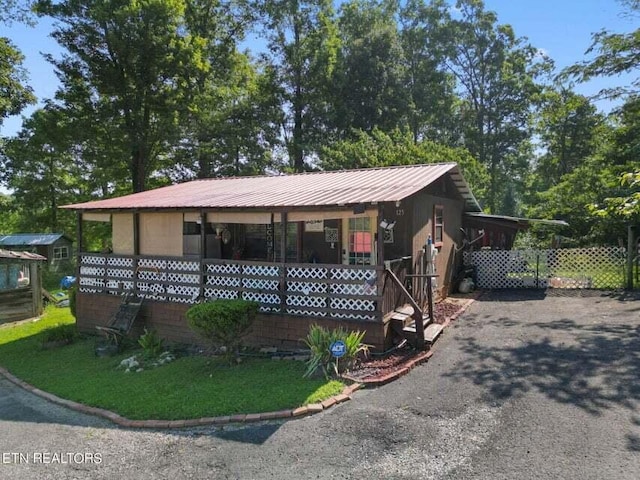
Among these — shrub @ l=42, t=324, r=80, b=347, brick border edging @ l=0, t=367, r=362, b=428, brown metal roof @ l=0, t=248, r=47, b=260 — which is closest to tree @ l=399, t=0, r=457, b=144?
brown metal roof @ l=0, t=248, r=47, b=260

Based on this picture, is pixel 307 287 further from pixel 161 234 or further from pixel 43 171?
pixel 43 171

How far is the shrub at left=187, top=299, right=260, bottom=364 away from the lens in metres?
7.78

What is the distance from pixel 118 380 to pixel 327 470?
5.08 metres

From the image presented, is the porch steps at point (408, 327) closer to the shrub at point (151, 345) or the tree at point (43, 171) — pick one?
the shrub at point (151, 345)

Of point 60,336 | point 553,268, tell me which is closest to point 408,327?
point 553,268

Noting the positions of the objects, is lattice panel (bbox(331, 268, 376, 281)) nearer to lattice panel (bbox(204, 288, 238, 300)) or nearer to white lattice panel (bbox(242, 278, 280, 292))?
white lattice panel (bbox(242, 278, 280, 292))

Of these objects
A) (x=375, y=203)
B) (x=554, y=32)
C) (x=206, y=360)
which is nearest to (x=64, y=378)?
(x=206, y=360)

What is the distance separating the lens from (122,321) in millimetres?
10133

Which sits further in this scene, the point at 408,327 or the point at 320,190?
the point at 320,190

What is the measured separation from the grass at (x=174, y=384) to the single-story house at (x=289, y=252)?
1186 mm

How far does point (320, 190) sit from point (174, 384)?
189 inches

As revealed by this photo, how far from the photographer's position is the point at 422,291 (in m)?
10.4

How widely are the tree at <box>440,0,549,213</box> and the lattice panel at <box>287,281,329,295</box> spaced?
3289 cm

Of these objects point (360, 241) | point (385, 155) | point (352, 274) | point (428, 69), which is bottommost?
point (352, 274)
